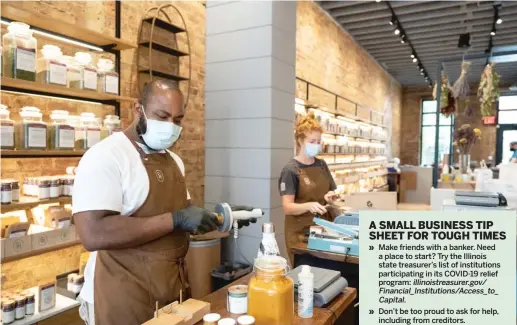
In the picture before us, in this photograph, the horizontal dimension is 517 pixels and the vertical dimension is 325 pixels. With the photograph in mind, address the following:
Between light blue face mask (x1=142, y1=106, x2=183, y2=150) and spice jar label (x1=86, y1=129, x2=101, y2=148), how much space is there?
1153 millimetres

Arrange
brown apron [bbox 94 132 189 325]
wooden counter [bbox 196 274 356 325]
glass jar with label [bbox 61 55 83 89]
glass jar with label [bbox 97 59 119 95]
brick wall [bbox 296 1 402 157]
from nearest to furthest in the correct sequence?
wooden counter [bbox 196 274 356 325], brown apron [bbox 94 132 189 325], glass jar with label [bbox 61 55 83 89], glass jar with label [bbox 97 59 119 95], brick wall [bbox 296 1 402 157]

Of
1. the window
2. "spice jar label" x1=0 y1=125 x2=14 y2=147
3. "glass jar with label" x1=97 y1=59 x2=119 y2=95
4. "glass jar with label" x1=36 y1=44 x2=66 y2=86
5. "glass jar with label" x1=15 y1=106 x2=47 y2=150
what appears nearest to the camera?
"spice jar label" x1=0 y1=125 x2=14 y2=147

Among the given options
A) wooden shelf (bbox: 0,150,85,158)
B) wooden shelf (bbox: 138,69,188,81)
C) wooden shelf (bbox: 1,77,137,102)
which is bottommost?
wooden shelf (bbox: 0,150,85,158)

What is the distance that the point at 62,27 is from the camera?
Result: 2.54 m

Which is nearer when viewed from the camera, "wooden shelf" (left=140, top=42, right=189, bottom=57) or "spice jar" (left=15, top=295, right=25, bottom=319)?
"spice jar" (left=15, top=295, right=25, bottom=319)

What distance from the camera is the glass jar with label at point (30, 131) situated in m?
2.22

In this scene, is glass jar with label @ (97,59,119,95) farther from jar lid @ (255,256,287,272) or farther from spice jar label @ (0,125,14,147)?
jar lid @ (255,256,287,272)

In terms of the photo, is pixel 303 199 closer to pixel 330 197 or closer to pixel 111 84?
pixel 330 197

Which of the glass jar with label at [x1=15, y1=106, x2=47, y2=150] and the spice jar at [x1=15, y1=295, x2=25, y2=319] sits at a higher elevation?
the glass jar with label at [x1=15, y1=106, x2=47, y2=150]

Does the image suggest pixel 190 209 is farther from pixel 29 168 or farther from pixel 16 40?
pixel 29 168

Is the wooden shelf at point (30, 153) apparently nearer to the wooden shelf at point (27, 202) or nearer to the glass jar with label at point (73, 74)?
the wooden shelf at point (27, 202)

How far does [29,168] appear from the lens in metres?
2.61

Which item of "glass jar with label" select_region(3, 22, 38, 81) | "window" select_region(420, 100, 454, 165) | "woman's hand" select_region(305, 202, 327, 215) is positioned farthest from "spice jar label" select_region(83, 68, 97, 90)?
"window" select_region(420, 100, 454, 165)

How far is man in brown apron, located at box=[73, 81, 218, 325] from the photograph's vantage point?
138cm
